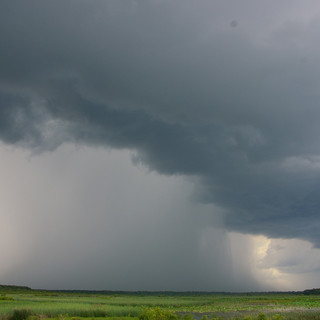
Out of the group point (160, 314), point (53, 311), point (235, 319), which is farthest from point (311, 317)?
point (53, 311)

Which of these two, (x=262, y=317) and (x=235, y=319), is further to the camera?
(x=235, y=319)

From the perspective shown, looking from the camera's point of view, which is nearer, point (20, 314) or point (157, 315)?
point (157, 315)

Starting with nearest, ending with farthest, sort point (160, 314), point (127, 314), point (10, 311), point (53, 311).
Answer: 1. point (160, 314)
2. point (10, 311)
3. point (53, 311)
4. point (127, 314)

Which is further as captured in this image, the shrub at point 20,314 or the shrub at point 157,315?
the shrub at point 20,314

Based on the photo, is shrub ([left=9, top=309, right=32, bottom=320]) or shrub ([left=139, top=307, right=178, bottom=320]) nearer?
shrub ([left=139, top=307, right=178, bottom=320])

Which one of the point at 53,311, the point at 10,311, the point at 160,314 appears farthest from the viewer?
the point at 53,311

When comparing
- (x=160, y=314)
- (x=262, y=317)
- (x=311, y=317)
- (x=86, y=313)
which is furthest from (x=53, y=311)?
(x=311, y=317)

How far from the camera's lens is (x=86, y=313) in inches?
1895

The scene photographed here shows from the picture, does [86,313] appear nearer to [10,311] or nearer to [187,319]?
[10,311]

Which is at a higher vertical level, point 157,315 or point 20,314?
point 157,315

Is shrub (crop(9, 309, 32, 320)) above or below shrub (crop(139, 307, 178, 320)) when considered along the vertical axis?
below

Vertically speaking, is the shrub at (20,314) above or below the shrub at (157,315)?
below

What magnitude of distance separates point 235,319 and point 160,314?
1254cm

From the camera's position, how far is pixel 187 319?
1604 inches
